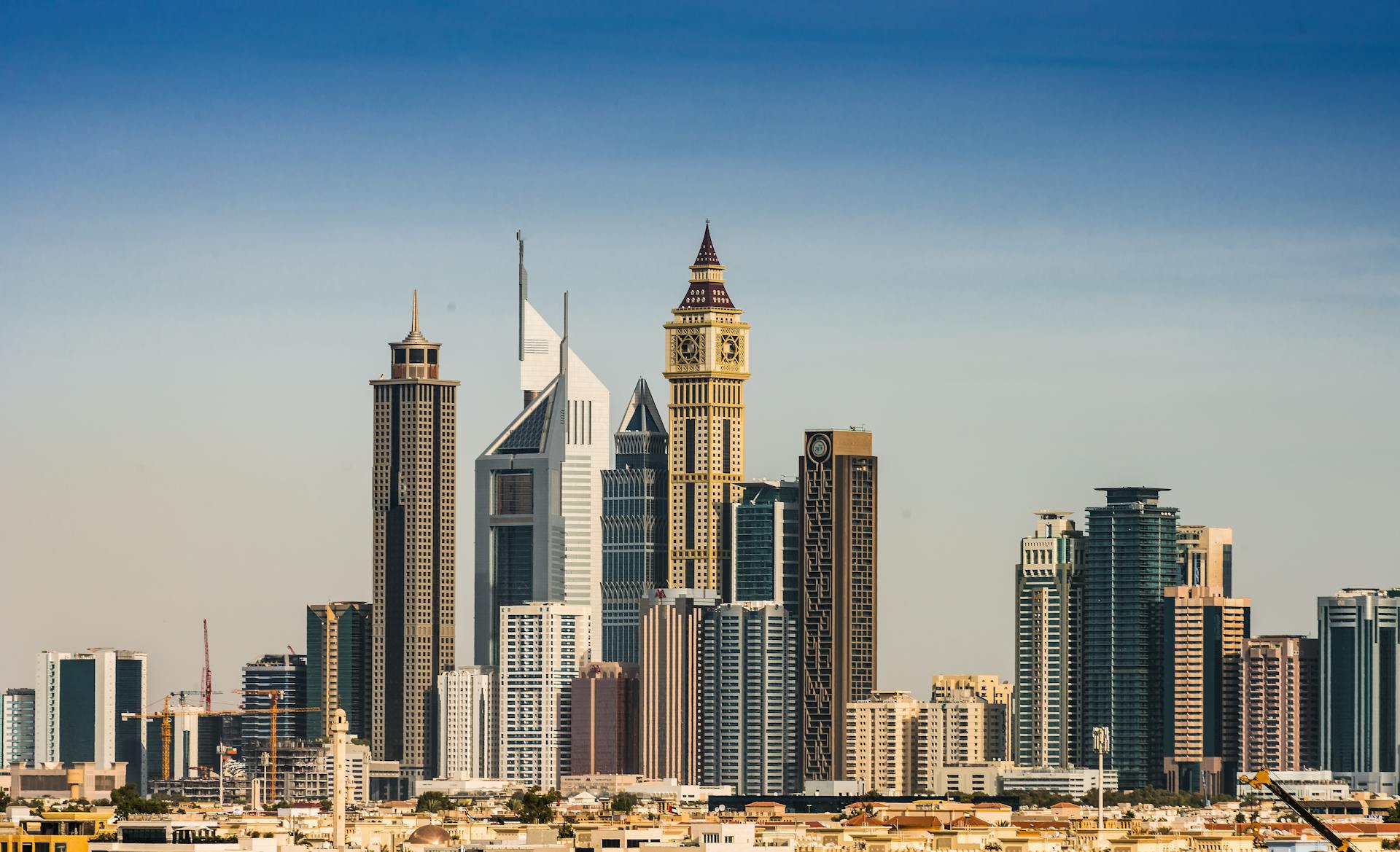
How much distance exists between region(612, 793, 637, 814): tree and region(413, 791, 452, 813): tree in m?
9.26

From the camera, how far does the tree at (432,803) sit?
18062cm

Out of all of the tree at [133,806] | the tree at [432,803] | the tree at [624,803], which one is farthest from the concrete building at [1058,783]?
the tree at [133,806]

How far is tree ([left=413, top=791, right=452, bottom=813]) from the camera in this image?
593 feet

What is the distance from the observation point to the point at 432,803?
614 ft

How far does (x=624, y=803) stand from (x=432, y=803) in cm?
1630

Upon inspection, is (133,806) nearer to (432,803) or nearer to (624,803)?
(624,803)

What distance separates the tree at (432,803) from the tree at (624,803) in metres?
9.26

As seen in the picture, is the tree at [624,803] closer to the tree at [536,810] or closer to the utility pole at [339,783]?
the tree at [536,810]

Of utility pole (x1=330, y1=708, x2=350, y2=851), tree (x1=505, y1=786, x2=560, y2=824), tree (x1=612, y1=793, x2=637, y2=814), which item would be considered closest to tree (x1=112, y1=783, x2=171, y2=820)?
utility pole (x1=330, y1=708, x2=350, y2=851)

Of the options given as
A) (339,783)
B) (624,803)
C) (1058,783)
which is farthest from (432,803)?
(339,783)

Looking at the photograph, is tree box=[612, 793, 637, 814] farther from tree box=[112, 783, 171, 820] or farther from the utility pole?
the utility pole

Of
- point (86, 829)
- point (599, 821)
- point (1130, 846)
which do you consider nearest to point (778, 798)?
point (599, 821)

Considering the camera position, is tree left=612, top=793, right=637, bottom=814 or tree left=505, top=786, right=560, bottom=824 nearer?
tree left=505, top=786, right=560, bottom=824

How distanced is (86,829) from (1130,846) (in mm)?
44211
